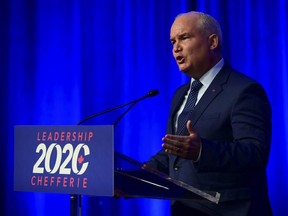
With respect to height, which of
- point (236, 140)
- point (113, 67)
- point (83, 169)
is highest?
point (113, 67)

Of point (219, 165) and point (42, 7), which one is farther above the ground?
point (42, 7)

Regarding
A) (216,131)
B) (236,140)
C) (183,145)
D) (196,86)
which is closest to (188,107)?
(196,86)

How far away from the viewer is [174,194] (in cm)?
152

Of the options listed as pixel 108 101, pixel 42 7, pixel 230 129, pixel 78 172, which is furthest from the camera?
pixel 42 7

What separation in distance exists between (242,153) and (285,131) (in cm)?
166

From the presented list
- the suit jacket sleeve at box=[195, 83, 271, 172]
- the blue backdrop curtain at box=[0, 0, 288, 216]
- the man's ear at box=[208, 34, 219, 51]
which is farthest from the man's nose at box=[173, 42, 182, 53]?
the blue backdrop curtain at box=[0, 0, 288, 216]

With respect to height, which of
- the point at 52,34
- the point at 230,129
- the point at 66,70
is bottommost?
the point at 230,129

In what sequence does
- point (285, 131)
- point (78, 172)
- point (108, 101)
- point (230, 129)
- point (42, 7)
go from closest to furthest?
point (78, 172), point (230, 129), point (285, 131), point (108, 101), point (42, 7)

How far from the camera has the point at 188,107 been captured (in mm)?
1984

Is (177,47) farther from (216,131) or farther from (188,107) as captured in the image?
(216,131)

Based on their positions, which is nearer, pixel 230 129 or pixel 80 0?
pixel 230 129

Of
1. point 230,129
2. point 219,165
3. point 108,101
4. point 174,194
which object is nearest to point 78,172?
point 174,194

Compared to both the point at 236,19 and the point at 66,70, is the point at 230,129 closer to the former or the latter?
the point at 236,19

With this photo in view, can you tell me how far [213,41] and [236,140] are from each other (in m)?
0.51
